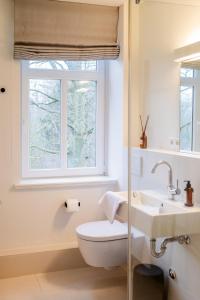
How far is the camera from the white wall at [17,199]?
9.96ft

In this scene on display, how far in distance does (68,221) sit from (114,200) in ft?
2.86

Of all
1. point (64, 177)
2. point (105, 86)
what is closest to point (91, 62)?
point (105, 86)

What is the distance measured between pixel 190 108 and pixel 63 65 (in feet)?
4.36

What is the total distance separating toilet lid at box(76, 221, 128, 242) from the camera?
8.82 ft

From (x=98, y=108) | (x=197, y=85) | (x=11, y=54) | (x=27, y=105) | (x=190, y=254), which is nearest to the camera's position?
(x=190, y=254)

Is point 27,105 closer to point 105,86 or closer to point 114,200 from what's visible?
point 105,86

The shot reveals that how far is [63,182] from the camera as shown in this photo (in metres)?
3.24

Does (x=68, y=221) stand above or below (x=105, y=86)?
below

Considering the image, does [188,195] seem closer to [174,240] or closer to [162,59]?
[174,240]

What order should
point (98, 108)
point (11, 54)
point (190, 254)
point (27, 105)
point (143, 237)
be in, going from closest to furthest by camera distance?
1. point (190, 254)
2. point (143, 237)
3. point (11, 54)
4. point (27, 105)
5. point (98, 108)

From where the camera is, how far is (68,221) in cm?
329

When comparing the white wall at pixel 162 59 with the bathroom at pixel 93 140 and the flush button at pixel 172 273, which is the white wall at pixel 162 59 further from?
the flush button at pixel 172 273

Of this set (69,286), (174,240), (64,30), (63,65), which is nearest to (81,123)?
(63,65)

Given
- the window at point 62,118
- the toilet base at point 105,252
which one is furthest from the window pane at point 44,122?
the toilet base at point 105,252
